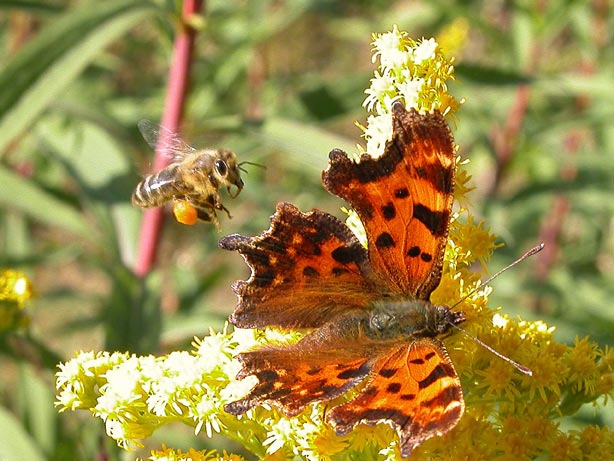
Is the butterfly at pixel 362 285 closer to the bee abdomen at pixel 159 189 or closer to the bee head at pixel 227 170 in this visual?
the bee head at pixel 227 170

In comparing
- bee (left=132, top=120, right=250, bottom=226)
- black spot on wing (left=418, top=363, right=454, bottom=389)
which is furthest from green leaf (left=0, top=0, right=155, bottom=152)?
black spot on wing (left=418, top=363, right=454, bottom=389)

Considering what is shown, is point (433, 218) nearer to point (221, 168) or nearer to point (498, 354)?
point (498, 354)

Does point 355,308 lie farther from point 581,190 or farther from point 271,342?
point 581,190

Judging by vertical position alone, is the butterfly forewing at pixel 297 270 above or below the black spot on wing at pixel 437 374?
above

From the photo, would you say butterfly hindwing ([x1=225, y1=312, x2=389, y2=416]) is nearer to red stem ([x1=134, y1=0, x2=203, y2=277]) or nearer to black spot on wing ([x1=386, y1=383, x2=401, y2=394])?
black spot on wing ([x1=386, y1=383, x2=401, y2=394])

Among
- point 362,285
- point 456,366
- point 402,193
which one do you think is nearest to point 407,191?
point 402,193

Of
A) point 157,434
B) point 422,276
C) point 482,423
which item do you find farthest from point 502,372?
point 157,434

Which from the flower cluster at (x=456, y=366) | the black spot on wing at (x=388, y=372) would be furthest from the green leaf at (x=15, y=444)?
the black spot on wing at (x=388, y=372)
